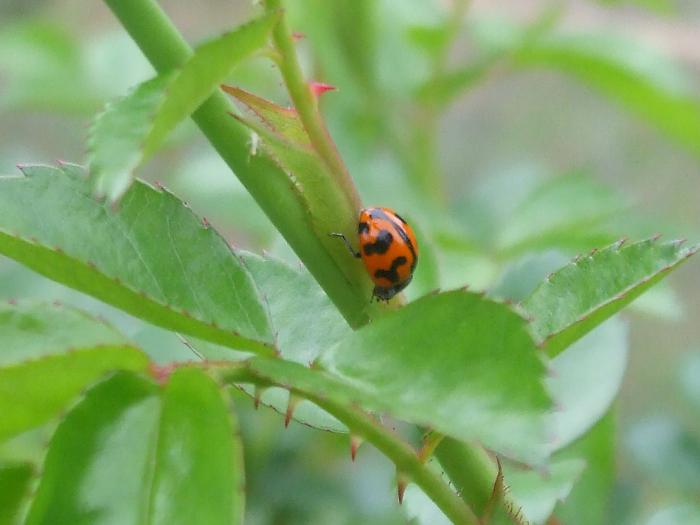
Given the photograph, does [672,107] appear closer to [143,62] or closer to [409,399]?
[143,62]

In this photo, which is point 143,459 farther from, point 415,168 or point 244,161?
point 415,168

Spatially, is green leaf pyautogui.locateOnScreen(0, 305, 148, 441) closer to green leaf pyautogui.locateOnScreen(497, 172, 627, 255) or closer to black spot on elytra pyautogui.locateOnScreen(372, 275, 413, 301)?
black spot on elytra pyautogui.locateOnScreen(372, 275, 413, 301)

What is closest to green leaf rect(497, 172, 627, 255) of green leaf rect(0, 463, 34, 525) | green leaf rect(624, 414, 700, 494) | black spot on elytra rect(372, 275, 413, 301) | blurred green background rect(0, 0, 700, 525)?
blurred green background rect(0, 0, 700, 525)

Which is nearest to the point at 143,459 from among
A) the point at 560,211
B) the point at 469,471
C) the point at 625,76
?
the point at 469,471

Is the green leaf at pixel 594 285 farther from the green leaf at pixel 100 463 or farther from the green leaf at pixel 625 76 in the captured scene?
the green leaf at pixel 625 76

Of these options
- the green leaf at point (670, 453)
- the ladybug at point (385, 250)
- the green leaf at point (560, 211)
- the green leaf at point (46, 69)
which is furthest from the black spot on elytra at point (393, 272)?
the green leaf at point (46, 69)
